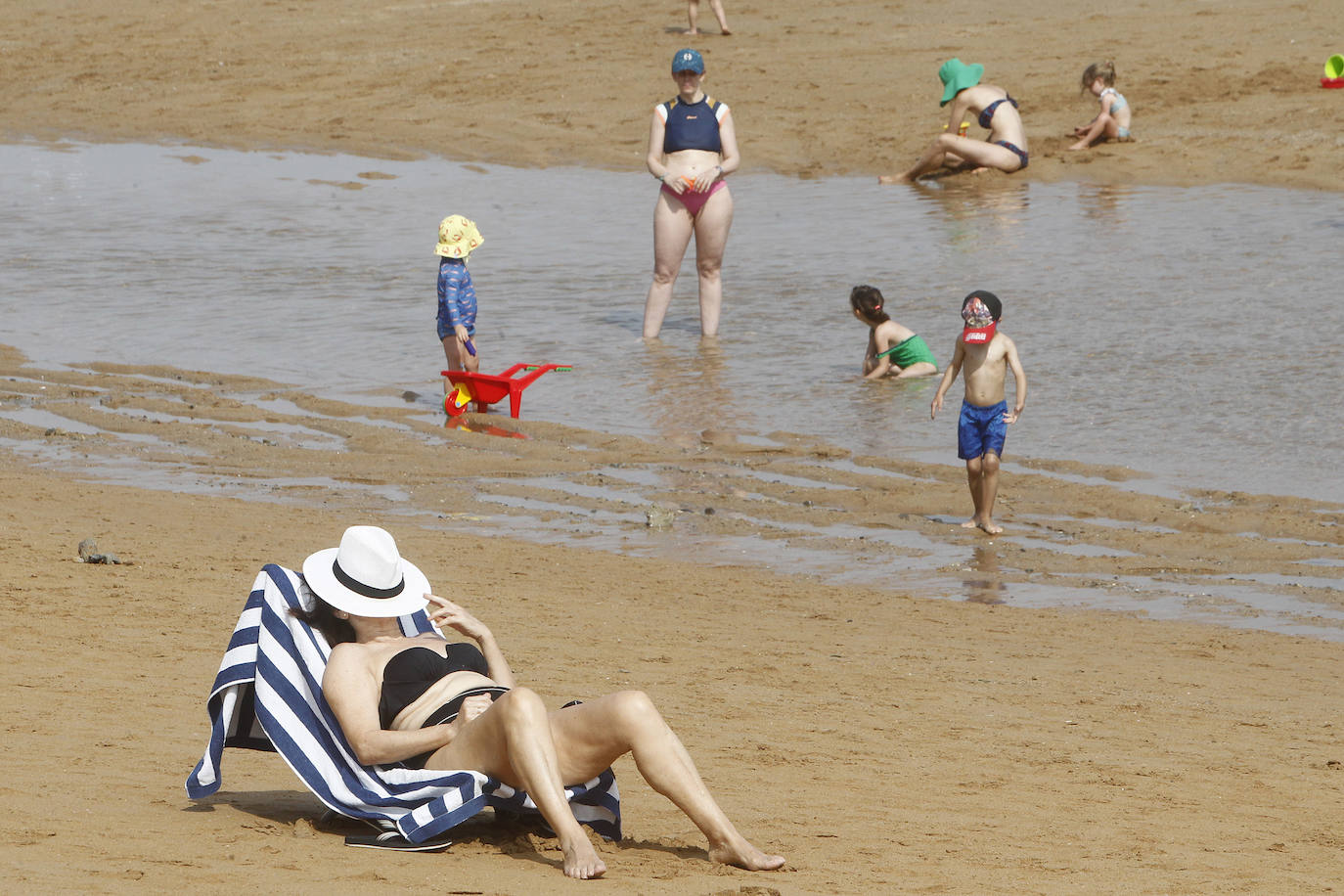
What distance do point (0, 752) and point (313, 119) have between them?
2221 centimetres

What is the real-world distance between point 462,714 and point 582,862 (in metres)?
0.63

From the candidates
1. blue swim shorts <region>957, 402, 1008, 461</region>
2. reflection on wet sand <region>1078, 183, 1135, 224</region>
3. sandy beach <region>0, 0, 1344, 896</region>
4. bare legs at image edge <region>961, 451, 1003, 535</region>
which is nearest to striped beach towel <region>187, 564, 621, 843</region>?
sandy beach <region>0, 0, 1344, 896</region>

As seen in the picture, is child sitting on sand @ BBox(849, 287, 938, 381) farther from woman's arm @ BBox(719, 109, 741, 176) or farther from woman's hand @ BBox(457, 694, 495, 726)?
woman's hand @ BBox(457, 694, 495, 726)

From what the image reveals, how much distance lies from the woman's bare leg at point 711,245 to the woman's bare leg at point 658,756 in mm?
8822

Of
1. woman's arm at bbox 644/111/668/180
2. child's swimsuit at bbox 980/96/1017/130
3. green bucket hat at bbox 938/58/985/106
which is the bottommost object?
woman's arm at bbox 644/111/668/180

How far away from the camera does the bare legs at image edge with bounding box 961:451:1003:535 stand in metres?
9.12

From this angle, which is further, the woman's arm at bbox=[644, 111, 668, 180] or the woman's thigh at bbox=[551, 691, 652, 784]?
the woman's arm at bbox=[644, 111, 668, 180]

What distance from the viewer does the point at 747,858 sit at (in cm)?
457

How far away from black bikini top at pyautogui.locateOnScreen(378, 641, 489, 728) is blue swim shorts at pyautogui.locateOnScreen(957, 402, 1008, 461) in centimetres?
468

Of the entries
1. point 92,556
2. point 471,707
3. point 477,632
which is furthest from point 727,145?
point 471,707

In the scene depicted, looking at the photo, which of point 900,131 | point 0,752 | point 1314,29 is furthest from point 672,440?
point 1314,29

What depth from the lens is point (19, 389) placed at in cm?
1227

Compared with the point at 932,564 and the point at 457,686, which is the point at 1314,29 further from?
the point at 457,686

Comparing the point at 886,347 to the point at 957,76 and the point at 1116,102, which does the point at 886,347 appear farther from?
the point at 1116,102
